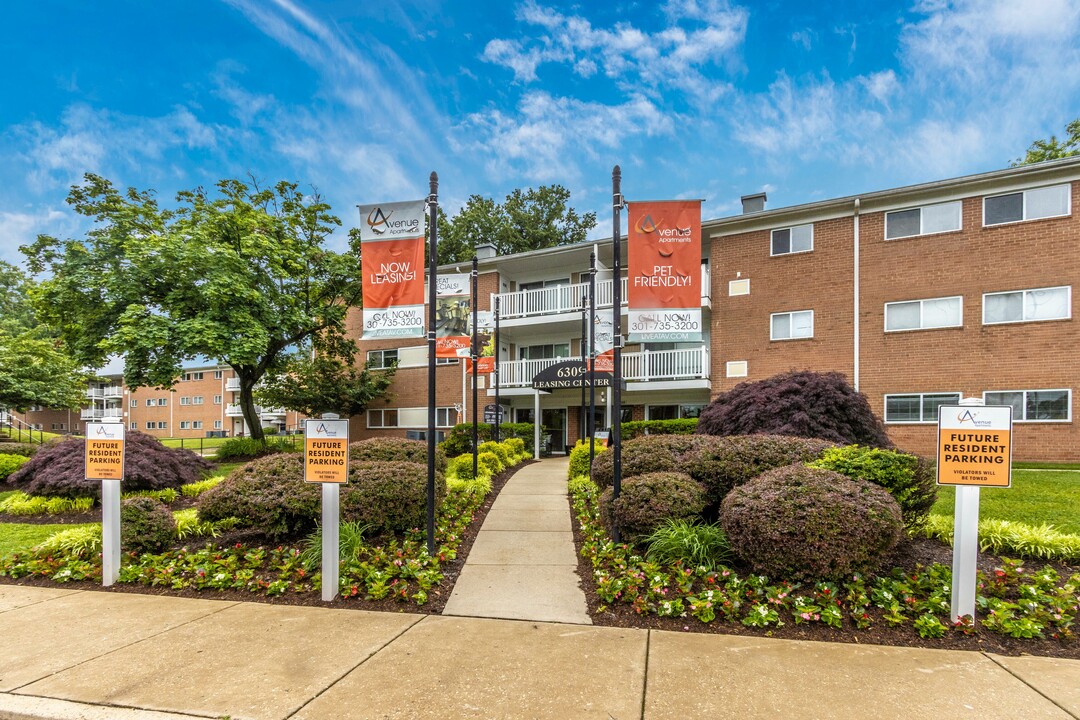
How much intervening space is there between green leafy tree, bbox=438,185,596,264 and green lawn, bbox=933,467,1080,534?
29.0 metres

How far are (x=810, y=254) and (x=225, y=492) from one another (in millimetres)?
16936

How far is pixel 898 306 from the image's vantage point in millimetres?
15867

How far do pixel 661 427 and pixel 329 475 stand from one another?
517 inches

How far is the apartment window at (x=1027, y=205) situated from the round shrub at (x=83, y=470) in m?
20.8

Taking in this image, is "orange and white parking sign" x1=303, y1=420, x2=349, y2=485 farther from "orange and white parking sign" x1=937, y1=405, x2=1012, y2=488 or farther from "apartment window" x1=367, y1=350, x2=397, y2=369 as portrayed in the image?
"apartment window" x1=367, y1=350, x2=397, y2=369

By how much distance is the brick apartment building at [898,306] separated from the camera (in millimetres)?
14148

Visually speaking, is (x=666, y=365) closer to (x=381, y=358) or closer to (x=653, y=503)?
(x=653, y=503)

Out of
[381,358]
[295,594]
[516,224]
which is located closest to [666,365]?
[381,358]

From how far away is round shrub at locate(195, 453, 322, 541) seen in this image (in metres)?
6.32

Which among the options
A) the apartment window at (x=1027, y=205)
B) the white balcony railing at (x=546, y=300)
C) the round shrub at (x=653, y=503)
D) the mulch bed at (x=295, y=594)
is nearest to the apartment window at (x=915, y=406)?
the apartment window at (x=1027, y=205)

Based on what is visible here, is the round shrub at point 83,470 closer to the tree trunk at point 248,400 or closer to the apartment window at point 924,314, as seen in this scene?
the tree trunk at point 248,400

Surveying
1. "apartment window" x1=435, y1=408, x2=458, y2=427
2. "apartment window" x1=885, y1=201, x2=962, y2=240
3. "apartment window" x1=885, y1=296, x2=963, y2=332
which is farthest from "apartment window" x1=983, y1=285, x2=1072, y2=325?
"apartment window" x1=435, y1=408, x2=458, y2=427

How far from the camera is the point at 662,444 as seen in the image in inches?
298

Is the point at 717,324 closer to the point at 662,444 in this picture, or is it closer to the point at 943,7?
the point at 943,7
